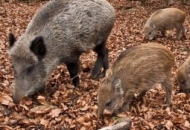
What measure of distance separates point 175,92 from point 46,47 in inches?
99.6

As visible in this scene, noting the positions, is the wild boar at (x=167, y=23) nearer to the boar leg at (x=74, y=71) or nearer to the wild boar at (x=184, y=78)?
the wild boar at (x=184, y=78)

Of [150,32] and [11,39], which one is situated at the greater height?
[11,39]

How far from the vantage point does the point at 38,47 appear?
5637mm

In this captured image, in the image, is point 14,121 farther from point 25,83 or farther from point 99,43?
point 99,43

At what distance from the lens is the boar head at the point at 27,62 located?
547 cm

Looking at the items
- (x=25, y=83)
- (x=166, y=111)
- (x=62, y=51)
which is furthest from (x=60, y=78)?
(x=166, y=111)

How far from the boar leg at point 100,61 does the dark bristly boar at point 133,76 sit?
1862mm

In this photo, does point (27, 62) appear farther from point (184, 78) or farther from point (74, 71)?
point (184, 78)

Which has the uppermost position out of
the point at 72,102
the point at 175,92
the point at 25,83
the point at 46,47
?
the point at 46,47

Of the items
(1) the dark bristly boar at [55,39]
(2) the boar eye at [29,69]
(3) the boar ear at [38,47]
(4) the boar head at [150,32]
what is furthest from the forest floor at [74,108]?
(4) the boar head at [150,32]

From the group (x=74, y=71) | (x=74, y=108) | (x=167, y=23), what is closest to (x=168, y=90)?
(x=74, y=108)

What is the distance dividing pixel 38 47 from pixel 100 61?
7.22 ft

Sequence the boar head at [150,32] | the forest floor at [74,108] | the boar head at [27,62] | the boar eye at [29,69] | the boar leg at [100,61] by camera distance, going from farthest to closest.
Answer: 1. the boar head at [150,32]
2. the boar leg at [100,61]
3. the boar eye at [29,69]
4. the boar head at [27,62]
5. the forest floor at [74,108]

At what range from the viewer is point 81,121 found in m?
4.47
